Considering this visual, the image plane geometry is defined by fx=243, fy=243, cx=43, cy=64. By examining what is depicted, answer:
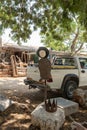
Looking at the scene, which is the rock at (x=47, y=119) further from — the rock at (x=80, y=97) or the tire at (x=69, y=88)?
the tire at (x=69, y=88)

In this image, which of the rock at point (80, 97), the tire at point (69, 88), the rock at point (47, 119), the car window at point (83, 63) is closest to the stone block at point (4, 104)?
the rock at point (47, 119)

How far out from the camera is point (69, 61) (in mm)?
11312

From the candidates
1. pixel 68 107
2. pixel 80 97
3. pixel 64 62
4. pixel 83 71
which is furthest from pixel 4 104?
pixel 83 71

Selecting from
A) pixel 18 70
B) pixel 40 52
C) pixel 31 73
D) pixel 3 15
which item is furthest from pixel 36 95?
pixel 18 70

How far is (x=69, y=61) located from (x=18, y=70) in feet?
29.9

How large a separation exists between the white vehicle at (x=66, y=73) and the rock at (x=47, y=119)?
3727 mm

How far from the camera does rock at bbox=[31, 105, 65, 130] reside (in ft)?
20.0

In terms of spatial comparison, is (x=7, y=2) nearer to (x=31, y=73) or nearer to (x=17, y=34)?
(x=17, y=34)

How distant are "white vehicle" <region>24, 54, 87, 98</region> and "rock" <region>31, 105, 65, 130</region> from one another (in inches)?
147

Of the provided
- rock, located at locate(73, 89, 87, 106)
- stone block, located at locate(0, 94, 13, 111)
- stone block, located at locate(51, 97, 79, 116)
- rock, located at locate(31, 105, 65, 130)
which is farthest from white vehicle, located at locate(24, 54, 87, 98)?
rock, located at locate(31, 105, 65, 130)

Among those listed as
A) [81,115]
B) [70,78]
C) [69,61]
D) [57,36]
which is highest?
[57,36]

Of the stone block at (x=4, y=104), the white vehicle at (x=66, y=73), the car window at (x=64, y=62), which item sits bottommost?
the stone block at (x=4, y=104)

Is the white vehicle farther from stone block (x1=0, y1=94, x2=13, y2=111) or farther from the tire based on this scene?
stone block (x1=0, y1=94, x2=13, y2=111)

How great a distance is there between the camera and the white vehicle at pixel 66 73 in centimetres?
1040
